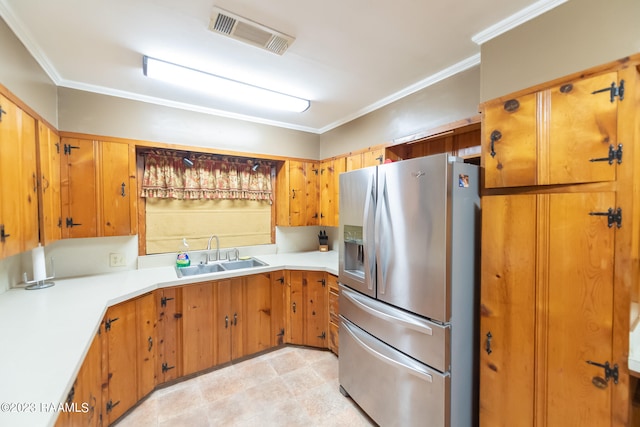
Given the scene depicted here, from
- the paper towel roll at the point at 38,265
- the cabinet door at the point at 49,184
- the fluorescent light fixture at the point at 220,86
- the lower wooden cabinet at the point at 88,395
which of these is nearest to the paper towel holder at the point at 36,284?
the paper towel roll at the point at 38,265

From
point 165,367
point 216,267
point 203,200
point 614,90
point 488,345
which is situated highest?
point 614,90

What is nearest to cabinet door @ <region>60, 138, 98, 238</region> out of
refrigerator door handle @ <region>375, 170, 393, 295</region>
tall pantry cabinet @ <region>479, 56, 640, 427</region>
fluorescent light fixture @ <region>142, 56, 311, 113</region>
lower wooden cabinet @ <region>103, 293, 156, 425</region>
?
lower wooden cabinet @ <region>103, 293, 156, 425</region>

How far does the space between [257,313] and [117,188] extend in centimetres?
173

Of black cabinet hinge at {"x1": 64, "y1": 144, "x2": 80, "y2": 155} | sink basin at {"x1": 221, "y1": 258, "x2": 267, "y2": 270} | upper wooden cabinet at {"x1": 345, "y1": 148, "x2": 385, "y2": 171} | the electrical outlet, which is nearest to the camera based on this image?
black cabinet hinge at {"x1": 64, "y1": 144, "x2": 80, "y2": 155}

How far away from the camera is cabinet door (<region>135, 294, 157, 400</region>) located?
2016 millimetres

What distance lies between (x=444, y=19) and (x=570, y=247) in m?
1.33

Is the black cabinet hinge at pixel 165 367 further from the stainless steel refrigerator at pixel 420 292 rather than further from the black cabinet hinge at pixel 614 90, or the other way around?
the black cabinet hinge at pixel 614 90

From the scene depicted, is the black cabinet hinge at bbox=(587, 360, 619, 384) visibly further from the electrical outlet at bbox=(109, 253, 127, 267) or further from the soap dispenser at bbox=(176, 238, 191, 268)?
the electrical outlet at bbox=(109, 253, 127, 267)

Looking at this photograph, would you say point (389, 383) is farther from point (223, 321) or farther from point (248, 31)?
point (248, 31)

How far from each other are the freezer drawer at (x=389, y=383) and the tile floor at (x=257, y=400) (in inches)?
8.6

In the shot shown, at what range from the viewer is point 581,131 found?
3.87 ft

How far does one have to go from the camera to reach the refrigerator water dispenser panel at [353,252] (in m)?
2.05

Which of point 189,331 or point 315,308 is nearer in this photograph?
point 189,331

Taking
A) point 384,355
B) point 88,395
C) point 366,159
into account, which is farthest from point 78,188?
point 384,355
